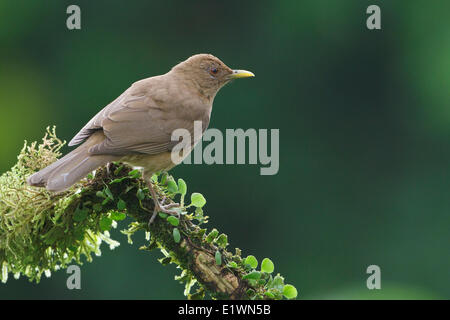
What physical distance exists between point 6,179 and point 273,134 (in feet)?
11.5

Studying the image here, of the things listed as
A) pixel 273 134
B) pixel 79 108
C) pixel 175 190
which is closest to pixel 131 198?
pixel 175 190

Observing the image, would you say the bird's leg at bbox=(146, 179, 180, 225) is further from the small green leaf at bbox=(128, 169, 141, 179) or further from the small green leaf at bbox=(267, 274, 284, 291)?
the small green leaf at bbox=(267, 274, 284, 291)

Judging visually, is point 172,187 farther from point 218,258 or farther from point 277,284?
point 277,284

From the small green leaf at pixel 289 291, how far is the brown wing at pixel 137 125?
1.18 m

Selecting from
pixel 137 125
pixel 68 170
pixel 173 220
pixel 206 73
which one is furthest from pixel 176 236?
pixel 206 73

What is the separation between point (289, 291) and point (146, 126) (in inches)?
54.4

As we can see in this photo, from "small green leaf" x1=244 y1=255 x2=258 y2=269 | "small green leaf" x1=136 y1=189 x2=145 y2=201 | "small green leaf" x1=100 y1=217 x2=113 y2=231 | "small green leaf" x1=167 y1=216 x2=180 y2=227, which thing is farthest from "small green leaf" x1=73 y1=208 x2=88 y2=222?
"small green leaf" x1=244 y1=255 x2=258 y2=269

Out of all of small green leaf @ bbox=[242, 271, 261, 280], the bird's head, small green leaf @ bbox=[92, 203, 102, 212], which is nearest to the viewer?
small green leaf @ bbox=[242, 271, 261, 280]

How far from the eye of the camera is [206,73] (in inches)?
173

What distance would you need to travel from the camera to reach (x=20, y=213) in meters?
3.02

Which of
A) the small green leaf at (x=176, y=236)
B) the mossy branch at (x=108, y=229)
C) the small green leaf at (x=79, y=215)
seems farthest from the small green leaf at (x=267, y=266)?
the small green leaf at (x=79, y=215)

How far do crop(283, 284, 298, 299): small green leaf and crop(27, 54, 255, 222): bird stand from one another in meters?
0.62

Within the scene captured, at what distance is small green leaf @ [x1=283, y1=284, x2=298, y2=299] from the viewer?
2.80 meters
